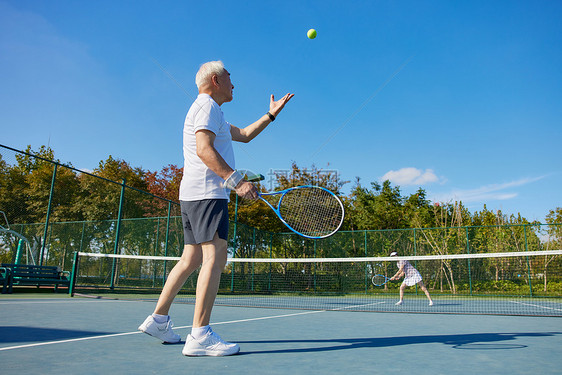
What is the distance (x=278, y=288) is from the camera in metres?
16.8

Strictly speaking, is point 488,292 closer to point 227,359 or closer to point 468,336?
point 468,336

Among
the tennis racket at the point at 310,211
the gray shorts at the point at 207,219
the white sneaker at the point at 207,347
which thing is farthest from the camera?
the tennis racket at the point at 310,211

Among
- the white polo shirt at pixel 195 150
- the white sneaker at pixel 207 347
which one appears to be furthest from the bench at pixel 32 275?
the white sneaker at pixel 207 347

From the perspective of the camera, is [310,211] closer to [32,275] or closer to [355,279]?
[32,275]

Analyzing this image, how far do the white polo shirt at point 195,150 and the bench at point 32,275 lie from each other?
7.09m

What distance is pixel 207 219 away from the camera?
8.48 feet

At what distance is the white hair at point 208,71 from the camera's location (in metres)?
2.94

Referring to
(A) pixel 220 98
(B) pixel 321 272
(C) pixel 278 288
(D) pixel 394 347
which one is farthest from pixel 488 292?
(A) pixel 220 98

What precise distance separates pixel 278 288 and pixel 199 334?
1471cm

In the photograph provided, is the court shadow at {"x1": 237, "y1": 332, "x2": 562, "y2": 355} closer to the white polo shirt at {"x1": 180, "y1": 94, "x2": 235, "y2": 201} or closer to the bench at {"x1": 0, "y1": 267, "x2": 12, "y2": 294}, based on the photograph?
the white polo shirt at {"x1": 180, "y1": 94, "x2": 235, "y2": 201}

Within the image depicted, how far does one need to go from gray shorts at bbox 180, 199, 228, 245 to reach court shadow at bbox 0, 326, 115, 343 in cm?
130

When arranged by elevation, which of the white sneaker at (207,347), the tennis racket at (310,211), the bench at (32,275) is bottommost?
the white sneaker at (207,347)

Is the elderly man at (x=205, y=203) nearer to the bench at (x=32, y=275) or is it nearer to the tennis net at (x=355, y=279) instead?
the bench at (x=32, y=275)

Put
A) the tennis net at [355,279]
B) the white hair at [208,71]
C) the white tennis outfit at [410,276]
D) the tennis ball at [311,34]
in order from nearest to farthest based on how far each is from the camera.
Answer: the white hair at [208,71]
the tennis ball at [311,34]
the white tennis outfit at [410,276]
the tennis net at [355,279]
